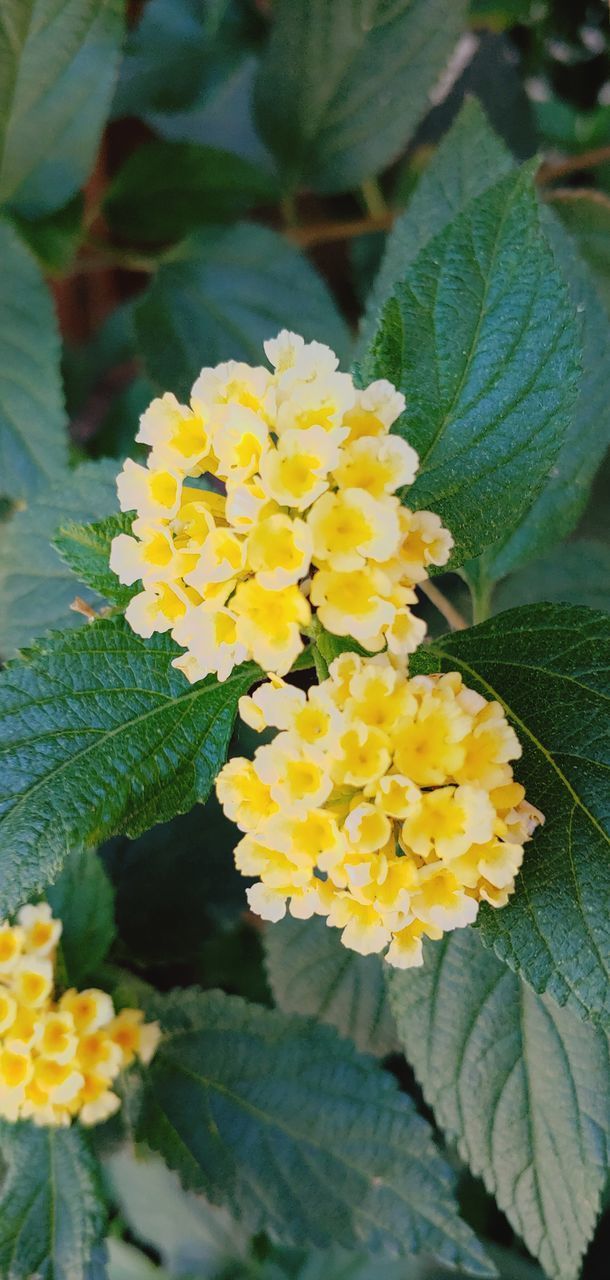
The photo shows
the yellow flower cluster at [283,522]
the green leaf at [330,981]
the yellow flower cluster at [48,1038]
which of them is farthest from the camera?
the green leaf at [330,981]

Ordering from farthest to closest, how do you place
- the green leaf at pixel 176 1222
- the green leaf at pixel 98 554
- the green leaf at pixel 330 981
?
the green leaf at pixel 176 1222
the green leaf at pixel 330 981
the green leaf at pixel 98 554

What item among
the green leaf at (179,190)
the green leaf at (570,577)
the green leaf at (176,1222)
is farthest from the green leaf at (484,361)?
the green leaf at (176,1222)

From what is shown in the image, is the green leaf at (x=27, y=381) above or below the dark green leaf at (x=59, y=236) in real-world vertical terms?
below

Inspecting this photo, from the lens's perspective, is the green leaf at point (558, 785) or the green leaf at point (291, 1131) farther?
the green leaf at point (291, 1131)

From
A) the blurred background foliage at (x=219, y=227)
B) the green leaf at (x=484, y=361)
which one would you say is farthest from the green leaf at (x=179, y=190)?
the green leaf at (x=484, y=361)

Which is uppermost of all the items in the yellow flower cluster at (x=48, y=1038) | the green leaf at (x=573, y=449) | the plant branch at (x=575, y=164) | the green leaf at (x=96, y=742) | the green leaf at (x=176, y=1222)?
the green leaf at (x=96, y=742)

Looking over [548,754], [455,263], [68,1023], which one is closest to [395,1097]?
[68,1023]

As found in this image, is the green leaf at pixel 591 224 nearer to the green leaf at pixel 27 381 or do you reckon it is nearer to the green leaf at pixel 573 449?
the green leaf at pixel 573 449
